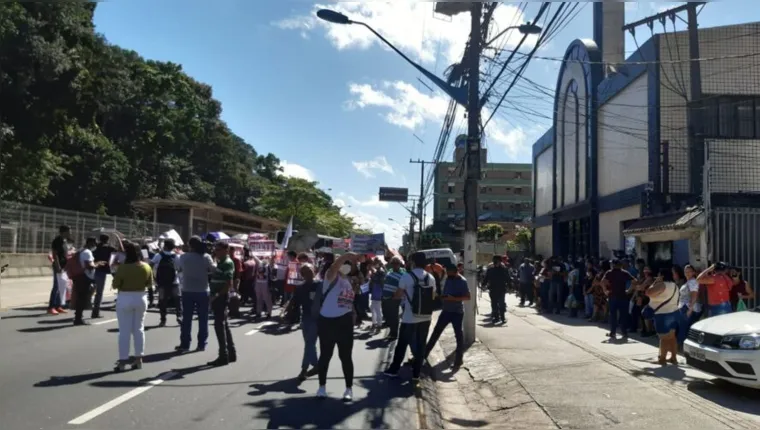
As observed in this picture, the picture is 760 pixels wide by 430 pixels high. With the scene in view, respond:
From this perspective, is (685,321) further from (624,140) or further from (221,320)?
(624,140)

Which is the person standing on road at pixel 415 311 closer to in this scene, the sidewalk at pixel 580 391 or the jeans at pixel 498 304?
the sidewalk at pixel 580 391

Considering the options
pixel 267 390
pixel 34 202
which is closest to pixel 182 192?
pixel 34 202

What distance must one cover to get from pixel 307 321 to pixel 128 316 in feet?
7.62

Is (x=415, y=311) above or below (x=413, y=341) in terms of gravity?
above

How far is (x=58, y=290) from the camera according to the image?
14812 mm

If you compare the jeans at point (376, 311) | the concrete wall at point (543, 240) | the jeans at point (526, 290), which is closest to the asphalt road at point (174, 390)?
the jeans at point (376, 311)

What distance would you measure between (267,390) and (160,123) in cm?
4405

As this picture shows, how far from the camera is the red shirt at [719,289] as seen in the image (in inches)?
445

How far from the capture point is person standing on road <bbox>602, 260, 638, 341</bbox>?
1339cm

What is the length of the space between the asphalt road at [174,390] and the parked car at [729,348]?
12.2 ft

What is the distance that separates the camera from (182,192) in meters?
55.5

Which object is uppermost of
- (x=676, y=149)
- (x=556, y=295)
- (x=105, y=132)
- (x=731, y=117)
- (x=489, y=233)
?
(x=105, y=132)

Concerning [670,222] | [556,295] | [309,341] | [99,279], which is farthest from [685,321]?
[99,279]

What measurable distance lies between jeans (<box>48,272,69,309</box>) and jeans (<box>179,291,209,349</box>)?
541 centimetres
